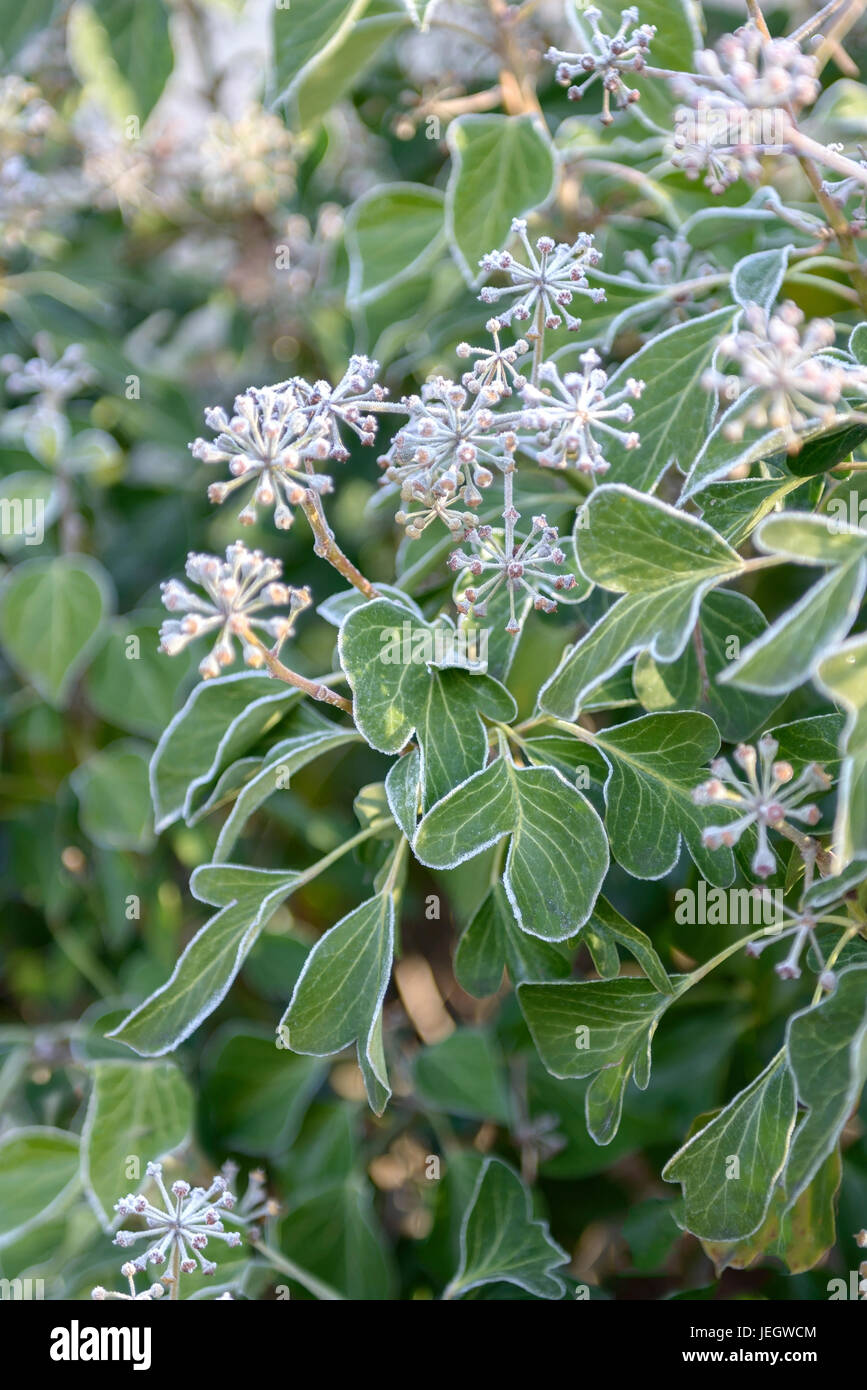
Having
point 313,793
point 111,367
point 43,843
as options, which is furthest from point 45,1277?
point 111,367

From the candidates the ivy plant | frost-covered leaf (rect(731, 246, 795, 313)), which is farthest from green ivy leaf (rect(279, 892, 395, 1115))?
frost-covered leaf (rect(731, 246, 795, 313))

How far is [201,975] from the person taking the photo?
0.56m

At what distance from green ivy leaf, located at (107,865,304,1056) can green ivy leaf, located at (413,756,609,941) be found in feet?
0.35

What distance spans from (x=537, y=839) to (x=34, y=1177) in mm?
451

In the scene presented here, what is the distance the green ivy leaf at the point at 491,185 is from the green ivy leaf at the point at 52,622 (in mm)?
420

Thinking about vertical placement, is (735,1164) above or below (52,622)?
below

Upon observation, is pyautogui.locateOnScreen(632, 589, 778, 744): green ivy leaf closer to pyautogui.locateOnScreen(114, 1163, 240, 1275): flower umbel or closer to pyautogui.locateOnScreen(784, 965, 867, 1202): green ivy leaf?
pyautogui.locateOnScreen(784, 965, 867, 1202): green ivy leaf

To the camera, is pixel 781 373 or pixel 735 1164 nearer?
pixel 781 373

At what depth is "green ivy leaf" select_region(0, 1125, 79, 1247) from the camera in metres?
0.74

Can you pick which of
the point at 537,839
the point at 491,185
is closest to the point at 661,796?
the point at 537,839

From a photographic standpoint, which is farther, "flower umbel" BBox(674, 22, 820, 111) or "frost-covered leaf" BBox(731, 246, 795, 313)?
"frost-covered leaf" BBox(731, 246, 795, 313)

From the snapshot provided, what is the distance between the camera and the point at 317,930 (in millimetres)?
1221

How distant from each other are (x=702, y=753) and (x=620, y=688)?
0.07 meters

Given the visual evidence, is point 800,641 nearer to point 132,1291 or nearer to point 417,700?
point 417,700
